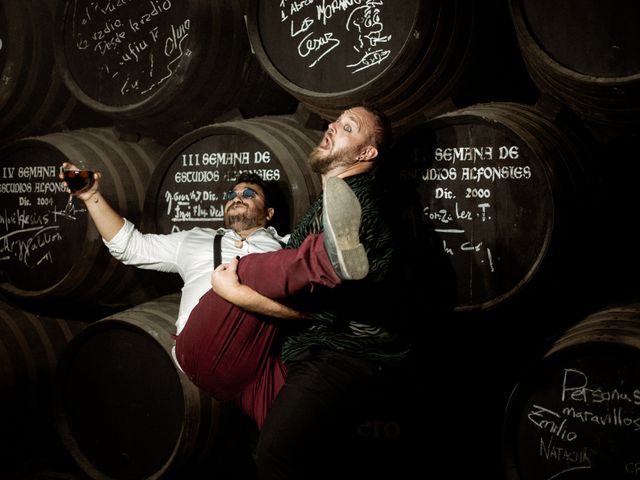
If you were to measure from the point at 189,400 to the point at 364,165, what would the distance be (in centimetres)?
133

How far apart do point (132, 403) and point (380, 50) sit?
1.94 meters

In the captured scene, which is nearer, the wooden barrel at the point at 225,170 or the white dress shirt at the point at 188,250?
the white dress shirt at the point at 188,250

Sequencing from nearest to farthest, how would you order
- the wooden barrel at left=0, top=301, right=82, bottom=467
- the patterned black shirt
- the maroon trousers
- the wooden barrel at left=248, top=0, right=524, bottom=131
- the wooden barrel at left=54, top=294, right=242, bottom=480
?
the maroon trousers → the patterned black shirt → the wooden barrel at left=248, top=0, right=524, bottom=131 → the wooden barrel at left=54, top=294, right=242, bottom=480 → the wooden barrel at left=0, top=301, right=82, bottom=467

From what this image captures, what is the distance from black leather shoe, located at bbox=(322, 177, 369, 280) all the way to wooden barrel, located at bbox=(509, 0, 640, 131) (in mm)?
1012

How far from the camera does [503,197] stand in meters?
2.34

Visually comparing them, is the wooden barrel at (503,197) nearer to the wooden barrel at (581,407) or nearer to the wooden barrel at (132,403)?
the wooden barrel at (581,407)

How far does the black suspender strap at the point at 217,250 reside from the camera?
2521mm

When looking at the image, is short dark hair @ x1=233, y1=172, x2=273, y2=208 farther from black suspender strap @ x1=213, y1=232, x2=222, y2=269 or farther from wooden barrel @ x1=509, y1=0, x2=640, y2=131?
wooden barrel @ x1=509, y1=0, x2=640, y2=131

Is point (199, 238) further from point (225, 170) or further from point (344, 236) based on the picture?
point (344, 236)

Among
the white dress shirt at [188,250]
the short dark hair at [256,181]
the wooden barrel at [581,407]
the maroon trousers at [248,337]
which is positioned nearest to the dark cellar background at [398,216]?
the wooden barrel at [581,407]

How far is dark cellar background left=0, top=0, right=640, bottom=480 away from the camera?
2189 millimetres


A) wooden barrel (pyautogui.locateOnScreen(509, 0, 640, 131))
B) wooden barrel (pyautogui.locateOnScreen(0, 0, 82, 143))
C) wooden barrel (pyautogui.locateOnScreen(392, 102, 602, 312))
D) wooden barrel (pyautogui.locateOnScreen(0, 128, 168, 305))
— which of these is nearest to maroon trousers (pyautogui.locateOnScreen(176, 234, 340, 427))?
wooden barrel (pyautogui.locateOnScreen(392, 102, 602, 312))

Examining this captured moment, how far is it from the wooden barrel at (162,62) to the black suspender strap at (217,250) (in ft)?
2.89

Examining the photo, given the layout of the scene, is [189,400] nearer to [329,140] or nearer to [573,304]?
[329,140]
